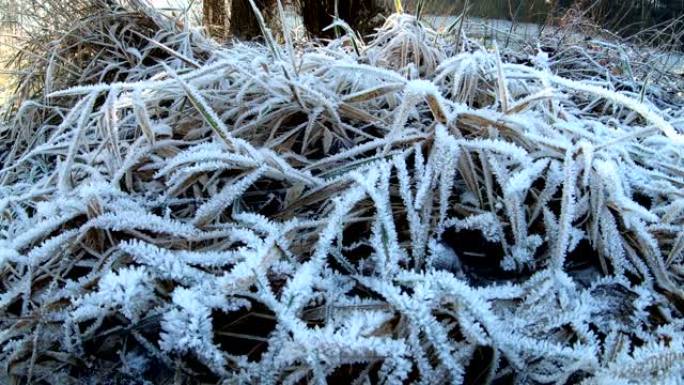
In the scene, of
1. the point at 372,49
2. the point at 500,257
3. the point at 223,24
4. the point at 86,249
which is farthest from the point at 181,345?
the point at 223,24

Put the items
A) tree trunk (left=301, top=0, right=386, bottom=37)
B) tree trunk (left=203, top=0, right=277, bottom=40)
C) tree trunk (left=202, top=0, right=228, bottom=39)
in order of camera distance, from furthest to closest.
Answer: tree trunk (left=202, top=0, right=228, bottom=39) < tree trunk (left=203, top=0, right=277, bottom=40) < tree trunk (left=301, top=0, right=386, bottom=37)

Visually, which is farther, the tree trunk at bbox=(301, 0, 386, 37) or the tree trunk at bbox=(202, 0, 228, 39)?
the tree trunk at bbox=(202, 0, 228, 39)

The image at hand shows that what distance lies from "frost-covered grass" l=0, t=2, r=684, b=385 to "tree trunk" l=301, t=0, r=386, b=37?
2173 mm

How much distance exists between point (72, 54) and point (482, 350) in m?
1.76

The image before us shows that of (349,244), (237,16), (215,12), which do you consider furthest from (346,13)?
(349,244)

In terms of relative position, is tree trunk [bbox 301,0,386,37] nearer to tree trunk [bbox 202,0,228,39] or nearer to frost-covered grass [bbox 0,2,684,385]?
tree trunk [bbox 202,0,228,39]

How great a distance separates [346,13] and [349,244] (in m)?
2.59

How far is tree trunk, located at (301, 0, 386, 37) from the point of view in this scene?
3119 mm

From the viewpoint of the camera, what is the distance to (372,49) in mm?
1318

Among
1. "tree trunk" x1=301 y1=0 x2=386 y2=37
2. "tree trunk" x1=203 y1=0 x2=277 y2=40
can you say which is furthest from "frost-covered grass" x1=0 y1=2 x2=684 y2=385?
"tree trunk" x1=203 y1=0 x2=277 y2=40

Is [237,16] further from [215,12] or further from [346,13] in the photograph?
[346,13]

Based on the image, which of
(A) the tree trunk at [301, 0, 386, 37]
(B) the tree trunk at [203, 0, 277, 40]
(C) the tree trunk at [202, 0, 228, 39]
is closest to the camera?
(A) the tree trunk at [301, 0, 386, 37]

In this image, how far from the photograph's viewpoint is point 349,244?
81cm

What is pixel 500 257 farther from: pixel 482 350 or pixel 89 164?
pixel 89 164
